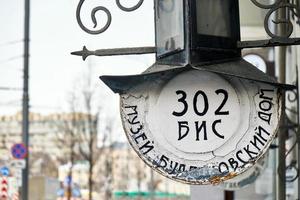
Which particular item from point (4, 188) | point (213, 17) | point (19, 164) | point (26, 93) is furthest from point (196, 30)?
point (4, 188)

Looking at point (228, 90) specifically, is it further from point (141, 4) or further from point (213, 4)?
point (141, 4)

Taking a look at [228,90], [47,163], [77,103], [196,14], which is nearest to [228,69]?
[228,90]

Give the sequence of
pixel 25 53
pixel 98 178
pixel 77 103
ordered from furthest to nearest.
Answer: pixel 98 178 → pixel 77 103 → pixel 25 53

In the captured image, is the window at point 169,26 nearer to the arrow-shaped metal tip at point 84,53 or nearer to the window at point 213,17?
the window at point 213,17

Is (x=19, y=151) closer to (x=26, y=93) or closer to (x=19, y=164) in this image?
(x=19, y=164)

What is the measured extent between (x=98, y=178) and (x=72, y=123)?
18.8m

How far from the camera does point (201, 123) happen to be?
8.90 feet

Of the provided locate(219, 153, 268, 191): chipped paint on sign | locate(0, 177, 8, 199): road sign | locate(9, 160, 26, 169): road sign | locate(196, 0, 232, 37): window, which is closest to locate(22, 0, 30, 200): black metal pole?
locate(9, 160, 26, 169): road sign

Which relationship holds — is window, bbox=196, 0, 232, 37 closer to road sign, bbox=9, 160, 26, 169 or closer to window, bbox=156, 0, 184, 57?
window, bbox=156, 0, 184, 57

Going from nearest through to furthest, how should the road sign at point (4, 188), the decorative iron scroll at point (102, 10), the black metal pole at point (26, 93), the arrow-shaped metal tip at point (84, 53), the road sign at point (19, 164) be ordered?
the decorative iron scroll at point (102, 10) → the arrow-shaped metal tip at point (84, 53) → the black metal pole at point (26, 93) → the road sign at point (19, 164) → the road sign at point (4, 188)

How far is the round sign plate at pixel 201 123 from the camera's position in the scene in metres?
2.66

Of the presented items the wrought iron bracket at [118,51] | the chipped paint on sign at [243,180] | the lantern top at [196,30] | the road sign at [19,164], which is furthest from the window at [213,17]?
the road sign at [19,164]

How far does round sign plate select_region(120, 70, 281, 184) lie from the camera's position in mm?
2660

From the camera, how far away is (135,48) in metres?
3.07
